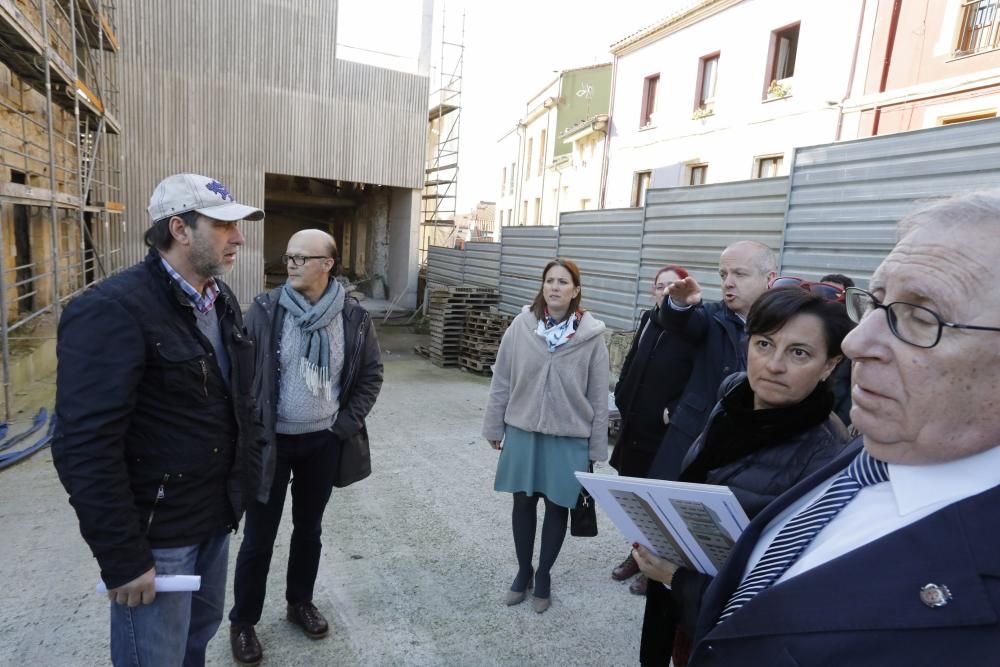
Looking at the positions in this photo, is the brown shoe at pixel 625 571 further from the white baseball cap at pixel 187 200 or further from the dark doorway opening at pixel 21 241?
the dark doorway opening at pixel 21 241

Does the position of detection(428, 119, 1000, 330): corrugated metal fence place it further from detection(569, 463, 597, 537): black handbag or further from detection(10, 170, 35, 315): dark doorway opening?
detection(10, 170, 35, 315): dark doorway opening

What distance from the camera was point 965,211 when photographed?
0.87 m

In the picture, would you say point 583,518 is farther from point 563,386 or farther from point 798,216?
point 798,216

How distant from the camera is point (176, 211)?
1878 millimetres

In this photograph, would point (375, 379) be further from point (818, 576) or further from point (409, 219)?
point (409, 219)

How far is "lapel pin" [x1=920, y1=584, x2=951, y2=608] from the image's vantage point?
737 millimetres

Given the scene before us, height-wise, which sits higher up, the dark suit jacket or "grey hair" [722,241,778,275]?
"grey hair" [722,241,778,275]

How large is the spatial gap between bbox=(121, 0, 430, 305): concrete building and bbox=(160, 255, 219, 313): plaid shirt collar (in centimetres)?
1275

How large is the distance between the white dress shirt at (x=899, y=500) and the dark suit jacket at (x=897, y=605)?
0.05m

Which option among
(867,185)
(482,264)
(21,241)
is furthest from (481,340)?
(21,241)

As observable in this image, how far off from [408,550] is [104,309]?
8.50 feet

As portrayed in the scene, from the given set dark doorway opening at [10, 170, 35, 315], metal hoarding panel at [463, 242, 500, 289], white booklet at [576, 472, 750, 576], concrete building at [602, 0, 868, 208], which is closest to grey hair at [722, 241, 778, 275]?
white booklet at [576, 472, 750, 576]

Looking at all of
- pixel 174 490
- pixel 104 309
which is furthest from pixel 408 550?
pixel 104 309

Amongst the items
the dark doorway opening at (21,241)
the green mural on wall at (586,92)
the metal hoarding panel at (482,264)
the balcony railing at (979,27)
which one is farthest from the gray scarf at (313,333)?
the green mural on wall at (586,92)
